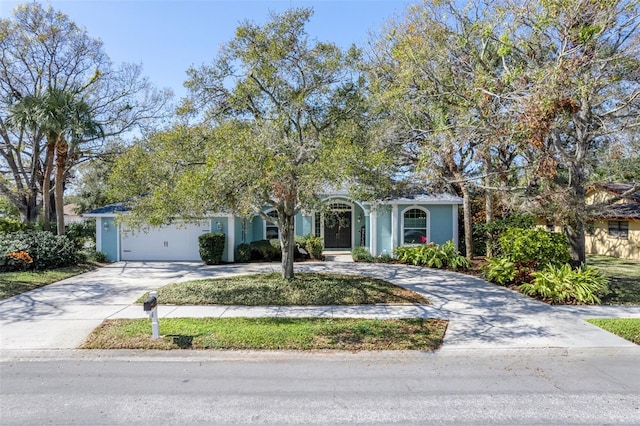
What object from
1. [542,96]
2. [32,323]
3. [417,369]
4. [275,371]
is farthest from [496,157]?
[32,323]

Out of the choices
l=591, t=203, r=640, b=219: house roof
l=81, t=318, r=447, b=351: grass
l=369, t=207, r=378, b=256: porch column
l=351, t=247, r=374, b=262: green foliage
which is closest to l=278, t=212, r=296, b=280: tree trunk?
l=81, t=318, r=447, b=351: grass

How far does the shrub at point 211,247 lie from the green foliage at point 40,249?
16.5 feet

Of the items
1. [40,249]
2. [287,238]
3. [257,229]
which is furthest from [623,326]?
[40,249]

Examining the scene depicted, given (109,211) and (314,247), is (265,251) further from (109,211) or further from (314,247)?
(109,211)

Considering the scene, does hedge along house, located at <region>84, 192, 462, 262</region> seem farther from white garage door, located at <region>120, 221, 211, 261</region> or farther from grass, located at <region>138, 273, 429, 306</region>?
grass, located at <region>138, 273, 429, 306</region>

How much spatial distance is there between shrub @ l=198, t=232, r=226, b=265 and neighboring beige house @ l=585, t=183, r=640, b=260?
17.2 meters

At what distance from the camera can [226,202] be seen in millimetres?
8812

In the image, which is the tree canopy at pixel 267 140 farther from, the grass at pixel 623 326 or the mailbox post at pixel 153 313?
the grass at pixel 623 326

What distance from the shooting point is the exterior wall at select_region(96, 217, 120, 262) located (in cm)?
1678

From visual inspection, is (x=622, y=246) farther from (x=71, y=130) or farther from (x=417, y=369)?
(x=71, y=130)

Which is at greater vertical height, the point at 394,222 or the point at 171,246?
the point at 394,222

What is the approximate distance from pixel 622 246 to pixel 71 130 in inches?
1051

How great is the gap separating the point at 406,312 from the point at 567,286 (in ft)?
15.3

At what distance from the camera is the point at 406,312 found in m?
8.48
